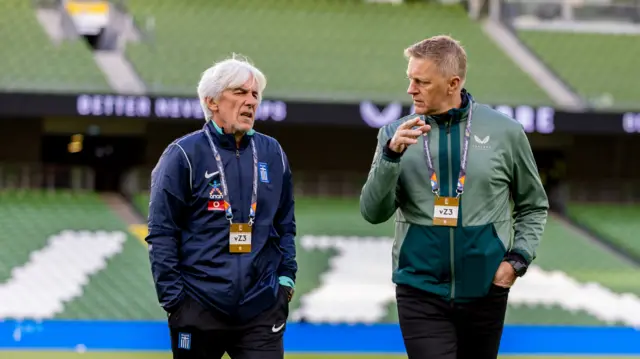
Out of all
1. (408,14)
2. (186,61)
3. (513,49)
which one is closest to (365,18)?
(408,14)

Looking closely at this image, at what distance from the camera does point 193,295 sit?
3904 millimetres

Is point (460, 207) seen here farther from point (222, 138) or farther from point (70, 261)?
point (70, 261)

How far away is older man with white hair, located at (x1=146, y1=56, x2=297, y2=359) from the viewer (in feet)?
12.6

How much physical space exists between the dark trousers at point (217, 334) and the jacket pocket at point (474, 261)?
690 mm

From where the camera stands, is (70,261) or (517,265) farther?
(70,261)

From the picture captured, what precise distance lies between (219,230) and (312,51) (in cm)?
1705

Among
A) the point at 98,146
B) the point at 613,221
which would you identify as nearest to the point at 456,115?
the point at 98,146

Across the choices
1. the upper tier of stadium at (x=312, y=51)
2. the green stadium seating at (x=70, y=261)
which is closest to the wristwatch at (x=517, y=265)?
the green stadium seating at (x=70, y=261)

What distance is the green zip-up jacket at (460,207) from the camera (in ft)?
12.7

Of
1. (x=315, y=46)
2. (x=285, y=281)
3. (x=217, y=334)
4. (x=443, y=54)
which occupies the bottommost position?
(x=217, y=334)

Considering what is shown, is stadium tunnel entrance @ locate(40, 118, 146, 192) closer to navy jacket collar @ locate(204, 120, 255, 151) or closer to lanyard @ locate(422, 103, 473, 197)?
navy jacket collar @ locate(204, 120, 255, 151)

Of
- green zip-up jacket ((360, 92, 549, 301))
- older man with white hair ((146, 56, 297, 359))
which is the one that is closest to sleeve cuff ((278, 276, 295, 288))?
older man with white hair ((146, 56, 297, 359))

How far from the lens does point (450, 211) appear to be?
3.84 metres

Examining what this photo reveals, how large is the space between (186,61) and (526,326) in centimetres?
903
